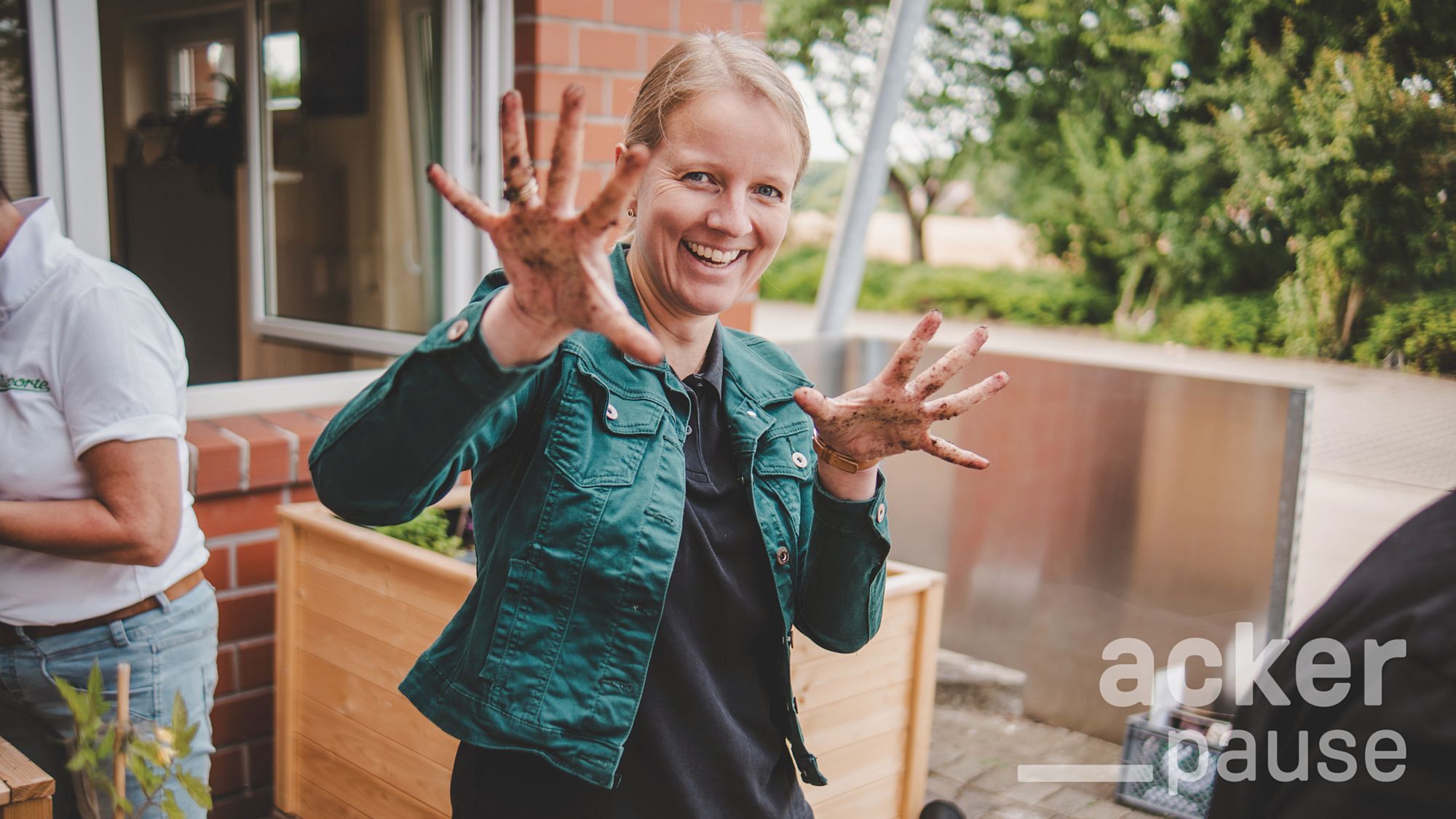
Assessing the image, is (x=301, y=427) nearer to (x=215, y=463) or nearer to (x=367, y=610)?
(x=215, y=463)

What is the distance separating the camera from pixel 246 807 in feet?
9.88

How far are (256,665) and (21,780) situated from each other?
5.14 feet

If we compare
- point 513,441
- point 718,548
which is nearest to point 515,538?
point 513,441

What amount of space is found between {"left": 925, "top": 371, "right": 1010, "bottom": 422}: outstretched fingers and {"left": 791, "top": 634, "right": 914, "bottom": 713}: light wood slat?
1.38 metres

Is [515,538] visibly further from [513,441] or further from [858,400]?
[858,400]

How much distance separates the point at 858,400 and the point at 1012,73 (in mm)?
5511

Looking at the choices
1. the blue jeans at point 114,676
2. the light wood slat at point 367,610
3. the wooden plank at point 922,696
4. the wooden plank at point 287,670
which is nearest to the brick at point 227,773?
the wooden plank at point 287,670

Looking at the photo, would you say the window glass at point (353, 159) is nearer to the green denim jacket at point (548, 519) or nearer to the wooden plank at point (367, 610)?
the wooden plank at point (367, 610)

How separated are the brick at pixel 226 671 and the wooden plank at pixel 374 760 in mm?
212

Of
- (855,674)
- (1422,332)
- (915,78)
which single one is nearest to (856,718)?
(855,674)

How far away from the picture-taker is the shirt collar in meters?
1.76

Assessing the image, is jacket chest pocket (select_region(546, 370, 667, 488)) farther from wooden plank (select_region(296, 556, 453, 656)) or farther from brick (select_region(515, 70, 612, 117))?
brick (select_region(515, 70, 612, 117))

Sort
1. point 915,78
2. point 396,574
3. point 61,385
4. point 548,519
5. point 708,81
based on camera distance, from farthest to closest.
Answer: point 915,78 < point 396,574 < point 61,385 < point 708,81 < point 548,519

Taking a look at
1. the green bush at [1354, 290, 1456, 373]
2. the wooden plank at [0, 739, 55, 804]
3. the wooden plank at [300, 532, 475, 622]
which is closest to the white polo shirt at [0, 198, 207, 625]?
the wooden plank at [0, 739, 55, 804]
